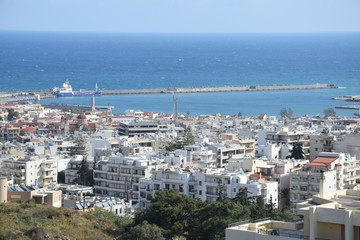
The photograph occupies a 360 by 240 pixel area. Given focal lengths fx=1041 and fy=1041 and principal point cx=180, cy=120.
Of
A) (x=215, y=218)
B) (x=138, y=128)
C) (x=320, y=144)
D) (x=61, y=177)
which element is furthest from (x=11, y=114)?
(x=215, y=218)

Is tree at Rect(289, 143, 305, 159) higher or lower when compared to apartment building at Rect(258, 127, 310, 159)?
lower

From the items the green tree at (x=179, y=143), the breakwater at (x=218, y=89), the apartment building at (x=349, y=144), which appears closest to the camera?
the apartment building at (x=349, y=144)

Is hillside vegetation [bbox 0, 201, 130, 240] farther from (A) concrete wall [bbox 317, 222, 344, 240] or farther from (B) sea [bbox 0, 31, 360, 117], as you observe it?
(B) sea [bbox 0, 31, 360, 117]

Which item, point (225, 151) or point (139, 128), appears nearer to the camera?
point (225, 151)

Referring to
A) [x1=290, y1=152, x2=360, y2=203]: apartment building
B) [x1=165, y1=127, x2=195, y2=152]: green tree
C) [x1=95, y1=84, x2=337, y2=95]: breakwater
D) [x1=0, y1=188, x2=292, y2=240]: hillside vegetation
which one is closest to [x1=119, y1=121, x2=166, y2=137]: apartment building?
[x1=165, y1=127, x2=195, y2=152]: green tree

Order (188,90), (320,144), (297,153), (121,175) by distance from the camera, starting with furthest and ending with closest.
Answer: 1. (188,90)
2. (320,144)
3. (297,153)
4. (121,175)

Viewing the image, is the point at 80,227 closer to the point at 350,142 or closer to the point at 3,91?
the point at 350,142

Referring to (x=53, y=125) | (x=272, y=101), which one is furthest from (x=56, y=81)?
(x=53, y=125)

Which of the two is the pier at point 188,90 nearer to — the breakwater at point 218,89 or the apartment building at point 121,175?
the breakwater at point 218,89

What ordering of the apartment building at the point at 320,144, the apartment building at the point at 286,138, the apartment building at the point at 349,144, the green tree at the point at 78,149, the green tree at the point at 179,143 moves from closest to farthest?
the apartment building at the point at 349,144 → the apartment building at the point at 320,144 → the green tree at the point at 179,143 → the apartment building at the point at 286,138 → the green tree at the point at 78,149

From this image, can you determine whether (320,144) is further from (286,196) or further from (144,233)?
(144,233)

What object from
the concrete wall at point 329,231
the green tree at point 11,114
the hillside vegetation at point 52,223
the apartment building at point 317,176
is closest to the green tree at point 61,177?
the apartment building at point 317,176
